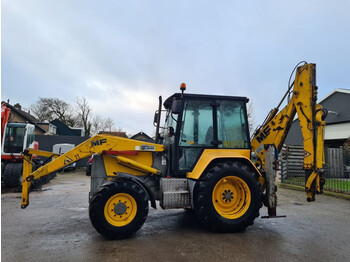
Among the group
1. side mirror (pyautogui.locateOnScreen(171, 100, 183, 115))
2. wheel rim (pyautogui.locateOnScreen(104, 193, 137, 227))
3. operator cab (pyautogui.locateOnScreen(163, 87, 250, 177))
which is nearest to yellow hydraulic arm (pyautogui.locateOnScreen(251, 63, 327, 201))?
operator cab (pyautogui.locateOnScreen(163, 87, 250, 177))

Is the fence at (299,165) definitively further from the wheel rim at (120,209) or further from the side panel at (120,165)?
the wheel rim at (120,209)

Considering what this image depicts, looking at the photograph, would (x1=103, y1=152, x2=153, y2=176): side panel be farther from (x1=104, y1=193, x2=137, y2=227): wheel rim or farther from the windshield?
the windshield

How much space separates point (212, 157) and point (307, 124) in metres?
2.08

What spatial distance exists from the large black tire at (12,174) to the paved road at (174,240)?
4.33 metres

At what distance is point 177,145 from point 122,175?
121 cm

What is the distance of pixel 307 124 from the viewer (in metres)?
5.16

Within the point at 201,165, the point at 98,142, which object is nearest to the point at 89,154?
the point at 98,142

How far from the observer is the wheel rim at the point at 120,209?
434 centimetres

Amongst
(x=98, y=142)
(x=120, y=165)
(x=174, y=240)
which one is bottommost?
(x=174, y=240)

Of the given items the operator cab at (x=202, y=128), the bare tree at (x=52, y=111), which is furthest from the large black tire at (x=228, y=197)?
the bare tree at (x=52, y=111)

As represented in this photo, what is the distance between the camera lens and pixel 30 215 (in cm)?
621

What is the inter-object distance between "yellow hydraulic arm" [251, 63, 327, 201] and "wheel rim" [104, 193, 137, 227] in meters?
2.99

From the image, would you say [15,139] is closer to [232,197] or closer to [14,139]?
[14,139]

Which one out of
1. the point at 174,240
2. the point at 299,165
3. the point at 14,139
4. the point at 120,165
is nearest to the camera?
the point at 174,240
